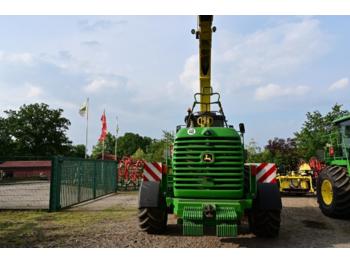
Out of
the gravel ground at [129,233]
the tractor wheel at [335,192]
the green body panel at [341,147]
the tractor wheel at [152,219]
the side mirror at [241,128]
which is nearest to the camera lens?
the gravel ground at [129,233]

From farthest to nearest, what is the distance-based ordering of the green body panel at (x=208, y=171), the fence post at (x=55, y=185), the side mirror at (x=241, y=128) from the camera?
the fence post at (x=55, y=185), the side mirror at (x=241, y=128), the green body panel at (x=208, y=171)

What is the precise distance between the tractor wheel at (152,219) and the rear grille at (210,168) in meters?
0.80

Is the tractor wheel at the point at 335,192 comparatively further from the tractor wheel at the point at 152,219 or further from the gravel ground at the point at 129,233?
the tractor wheel at the point at 152,219

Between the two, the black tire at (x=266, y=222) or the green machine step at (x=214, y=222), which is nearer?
the green machine step at (x=214, y=222)

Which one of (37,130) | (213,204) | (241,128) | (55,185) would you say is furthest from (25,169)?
(37,130)

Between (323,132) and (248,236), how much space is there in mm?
22926

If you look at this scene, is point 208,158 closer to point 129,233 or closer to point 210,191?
point 210,191

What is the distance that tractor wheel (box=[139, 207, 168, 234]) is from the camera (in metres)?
7.07

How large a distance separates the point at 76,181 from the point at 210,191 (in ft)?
26.0

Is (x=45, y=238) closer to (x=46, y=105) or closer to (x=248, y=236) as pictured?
(x=248, y=236)

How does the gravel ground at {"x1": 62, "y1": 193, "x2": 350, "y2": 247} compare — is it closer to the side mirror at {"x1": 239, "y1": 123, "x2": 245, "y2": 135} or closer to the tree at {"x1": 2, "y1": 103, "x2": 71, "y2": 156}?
the side mirror at {"x1": 239, "y1": 123, "x2": 245, "y2": 135}

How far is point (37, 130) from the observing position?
61.3 meters

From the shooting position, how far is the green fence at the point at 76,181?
1136 cm

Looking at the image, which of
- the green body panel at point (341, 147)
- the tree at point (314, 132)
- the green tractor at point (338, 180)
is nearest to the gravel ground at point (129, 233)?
the green tractor at point (338, 180)
